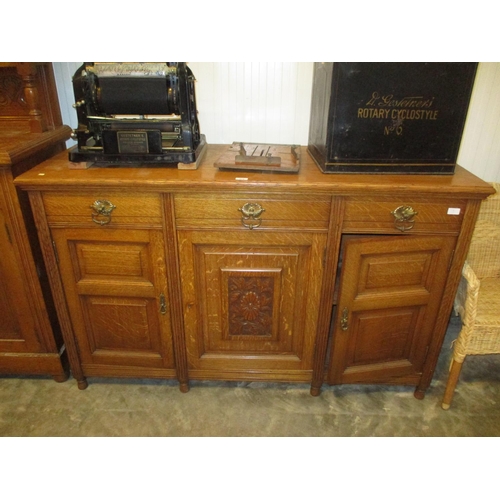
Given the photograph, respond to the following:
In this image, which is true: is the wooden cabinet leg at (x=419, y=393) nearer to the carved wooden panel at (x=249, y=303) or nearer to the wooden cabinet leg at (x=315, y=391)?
the wooden cabinet leg at (x=315, y=391)

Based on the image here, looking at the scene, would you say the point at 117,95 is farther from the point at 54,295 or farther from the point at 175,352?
the point at 175,352

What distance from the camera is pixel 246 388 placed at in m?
1.92

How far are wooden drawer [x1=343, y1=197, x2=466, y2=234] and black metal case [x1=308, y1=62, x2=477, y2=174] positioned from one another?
149mm

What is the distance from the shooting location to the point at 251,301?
164cm

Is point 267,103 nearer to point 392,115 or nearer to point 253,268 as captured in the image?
point 392,115

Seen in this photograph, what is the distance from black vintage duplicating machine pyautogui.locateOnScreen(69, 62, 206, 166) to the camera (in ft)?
4.62

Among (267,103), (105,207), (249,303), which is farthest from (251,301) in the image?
(267,103)

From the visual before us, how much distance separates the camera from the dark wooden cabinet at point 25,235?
154cm

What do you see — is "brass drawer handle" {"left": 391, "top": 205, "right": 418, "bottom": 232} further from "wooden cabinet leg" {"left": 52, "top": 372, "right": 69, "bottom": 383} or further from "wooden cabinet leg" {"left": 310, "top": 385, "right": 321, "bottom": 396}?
"wooden cabinet leg" {"left": 52, "top": 372, "right": 69, "bottom": 383}

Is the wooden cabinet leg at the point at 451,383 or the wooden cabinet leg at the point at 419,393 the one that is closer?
the wooden cabinet leg at the point at 451,383

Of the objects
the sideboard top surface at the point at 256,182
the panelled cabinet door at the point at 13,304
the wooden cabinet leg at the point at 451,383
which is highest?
the sideboard top surface at the point at 256,182

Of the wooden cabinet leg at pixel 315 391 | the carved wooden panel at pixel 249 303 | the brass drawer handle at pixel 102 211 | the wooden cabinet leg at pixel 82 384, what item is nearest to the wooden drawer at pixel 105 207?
the brass drawer handle at pixel 102 211

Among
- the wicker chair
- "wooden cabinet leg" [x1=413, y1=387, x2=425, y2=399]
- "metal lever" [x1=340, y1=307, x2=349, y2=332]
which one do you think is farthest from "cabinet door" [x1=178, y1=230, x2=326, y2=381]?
the wicker chair

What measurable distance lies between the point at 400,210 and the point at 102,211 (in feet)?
3.81
